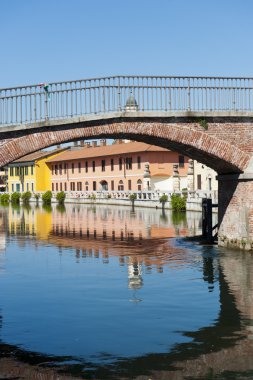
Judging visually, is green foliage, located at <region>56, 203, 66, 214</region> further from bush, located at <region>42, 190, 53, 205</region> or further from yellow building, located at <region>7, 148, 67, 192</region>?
yellow building, located at <region>7, 148, 67, 192</region>

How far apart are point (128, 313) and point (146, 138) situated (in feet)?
34.5

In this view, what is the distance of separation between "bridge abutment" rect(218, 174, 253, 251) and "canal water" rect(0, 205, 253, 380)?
2.38ft

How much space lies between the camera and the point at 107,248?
30.2 meters

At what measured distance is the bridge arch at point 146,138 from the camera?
21.5m

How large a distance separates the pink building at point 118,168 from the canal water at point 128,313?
5190 cm

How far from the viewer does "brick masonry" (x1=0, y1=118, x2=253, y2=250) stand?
2197cm

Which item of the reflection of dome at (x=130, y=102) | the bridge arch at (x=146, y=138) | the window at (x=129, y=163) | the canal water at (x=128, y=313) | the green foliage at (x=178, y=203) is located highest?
the window at (x=129, y=163)

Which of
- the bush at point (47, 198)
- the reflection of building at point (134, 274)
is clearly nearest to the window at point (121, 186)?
the bush at point (47, 198)

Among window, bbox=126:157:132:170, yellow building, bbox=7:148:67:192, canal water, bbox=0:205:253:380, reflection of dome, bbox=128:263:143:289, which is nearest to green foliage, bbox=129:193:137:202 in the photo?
window, bbox=126:157:132:170

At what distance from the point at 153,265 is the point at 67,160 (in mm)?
83788

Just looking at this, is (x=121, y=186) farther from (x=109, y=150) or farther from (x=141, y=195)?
(x=141, y=195)

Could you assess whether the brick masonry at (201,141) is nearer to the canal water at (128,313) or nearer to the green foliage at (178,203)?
the canal water at (128,313)

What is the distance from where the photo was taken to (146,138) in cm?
2494

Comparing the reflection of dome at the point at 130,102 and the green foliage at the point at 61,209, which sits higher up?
the reflection of dome at the point at 130,102
